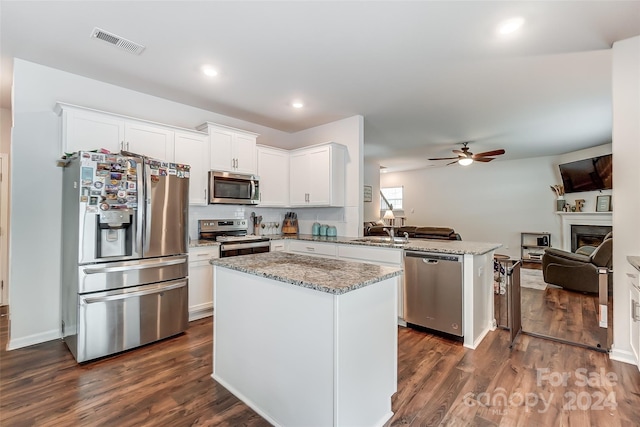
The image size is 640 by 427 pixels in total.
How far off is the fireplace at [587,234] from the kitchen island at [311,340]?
7000 mm

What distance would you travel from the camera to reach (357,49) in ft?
8.54

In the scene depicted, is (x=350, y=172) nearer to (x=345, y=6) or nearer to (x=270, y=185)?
(x=270, y=185)

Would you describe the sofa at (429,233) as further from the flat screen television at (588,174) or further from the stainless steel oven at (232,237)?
the flat screen television at (588,174)

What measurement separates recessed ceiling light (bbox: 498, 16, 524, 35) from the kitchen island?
205cm

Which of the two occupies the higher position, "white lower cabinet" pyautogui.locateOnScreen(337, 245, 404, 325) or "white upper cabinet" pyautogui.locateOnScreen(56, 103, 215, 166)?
"white upper cabinet" pyautogui.locateOnScreen(56, 103, 215, 166)

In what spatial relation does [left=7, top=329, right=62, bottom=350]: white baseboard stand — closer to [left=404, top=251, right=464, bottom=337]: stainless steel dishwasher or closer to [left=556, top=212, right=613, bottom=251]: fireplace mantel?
[left=404, top=251, right=464, bottom=337]: stainless steel dishwasher

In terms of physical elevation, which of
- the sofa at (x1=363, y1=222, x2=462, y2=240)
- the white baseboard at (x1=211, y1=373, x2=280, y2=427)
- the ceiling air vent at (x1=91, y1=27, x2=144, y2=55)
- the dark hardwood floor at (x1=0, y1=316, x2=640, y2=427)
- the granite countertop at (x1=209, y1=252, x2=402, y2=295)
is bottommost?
the dark hardwood floor at (x1=0, y1=316, x2=640, y2=427)

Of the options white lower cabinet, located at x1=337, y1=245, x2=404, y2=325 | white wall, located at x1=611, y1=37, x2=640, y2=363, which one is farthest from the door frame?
white wall, located at x1=611, y1=37, x2=640, y2=363

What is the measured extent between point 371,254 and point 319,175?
5.11 feet

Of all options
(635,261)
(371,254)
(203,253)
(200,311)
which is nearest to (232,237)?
(203,253)

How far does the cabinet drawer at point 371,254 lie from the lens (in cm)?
331

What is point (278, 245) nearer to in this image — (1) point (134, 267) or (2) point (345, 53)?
(1) point (134, 267)

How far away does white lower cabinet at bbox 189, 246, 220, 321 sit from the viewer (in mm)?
3410

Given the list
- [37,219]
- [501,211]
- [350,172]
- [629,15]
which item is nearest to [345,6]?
[629,15]
